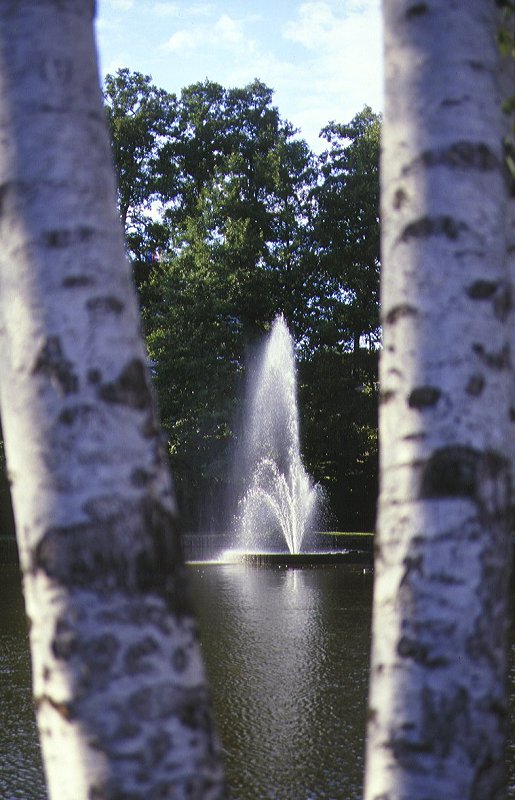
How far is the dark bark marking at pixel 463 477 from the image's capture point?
155 cm

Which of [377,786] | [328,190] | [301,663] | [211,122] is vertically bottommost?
[301,663]

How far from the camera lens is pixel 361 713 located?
656cm

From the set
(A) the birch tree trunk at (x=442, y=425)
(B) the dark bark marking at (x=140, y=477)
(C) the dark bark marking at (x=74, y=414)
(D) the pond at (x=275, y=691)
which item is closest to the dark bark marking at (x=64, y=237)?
(C) the dark bark marking at (x=74, y=414)

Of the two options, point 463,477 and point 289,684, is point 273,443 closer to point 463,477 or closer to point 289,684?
point 289,684

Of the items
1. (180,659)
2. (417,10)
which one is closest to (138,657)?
(180,659)

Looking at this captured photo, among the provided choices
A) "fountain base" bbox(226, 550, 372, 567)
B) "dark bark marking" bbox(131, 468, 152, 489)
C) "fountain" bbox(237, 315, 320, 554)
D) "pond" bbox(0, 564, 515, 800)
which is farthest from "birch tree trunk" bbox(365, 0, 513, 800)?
"fountain" bbox(237, 315, 320, 554)

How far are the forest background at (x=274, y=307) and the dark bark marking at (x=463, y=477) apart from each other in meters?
23.5

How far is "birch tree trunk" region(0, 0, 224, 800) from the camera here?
1.45m

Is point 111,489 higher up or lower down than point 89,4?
lower down

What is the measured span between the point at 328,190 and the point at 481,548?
27.9 meters

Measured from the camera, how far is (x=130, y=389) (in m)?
1.51

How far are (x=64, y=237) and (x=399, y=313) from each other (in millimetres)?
554

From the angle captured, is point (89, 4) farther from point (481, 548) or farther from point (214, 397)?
point (214, 397)

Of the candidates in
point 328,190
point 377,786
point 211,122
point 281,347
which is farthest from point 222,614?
point 211,122
